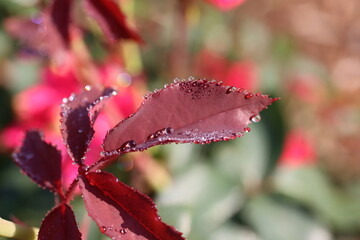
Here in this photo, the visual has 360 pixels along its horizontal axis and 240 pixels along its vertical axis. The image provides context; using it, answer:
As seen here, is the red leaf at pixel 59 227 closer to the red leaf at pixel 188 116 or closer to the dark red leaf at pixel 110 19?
the red leaf at pixel 188 116

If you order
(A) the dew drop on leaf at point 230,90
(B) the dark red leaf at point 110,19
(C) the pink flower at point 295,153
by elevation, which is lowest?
(A) the dew drop on leaf at point 230,90

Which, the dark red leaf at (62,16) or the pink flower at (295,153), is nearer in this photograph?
the dark red leaf at (62,16)

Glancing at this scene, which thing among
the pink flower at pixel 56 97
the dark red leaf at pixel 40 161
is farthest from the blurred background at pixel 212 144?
the dark red leaf at pixel 40 161

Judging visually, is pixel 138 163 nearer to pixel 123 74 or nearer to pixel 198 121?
pixel 123 74

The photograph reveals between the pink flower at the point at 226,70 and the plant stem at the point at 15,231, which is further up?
the pink flower at the point at 226,70

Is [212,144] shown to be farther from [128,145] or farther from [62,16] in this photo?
[128,145]

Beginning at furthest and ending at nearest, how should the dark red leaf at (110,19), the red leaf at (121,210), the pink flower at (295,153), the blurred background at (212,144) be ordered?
the pink flower at (295,153) → the blurred background at (212,144) → the dark red leaf at (110,19) → the red leaf at (121,210)

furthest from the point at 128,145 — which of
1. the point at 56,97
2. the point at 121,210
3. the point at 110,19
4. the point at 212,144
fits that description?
the point at 212,144
